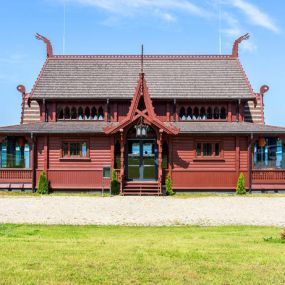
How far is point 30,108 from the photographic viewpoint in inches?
1204

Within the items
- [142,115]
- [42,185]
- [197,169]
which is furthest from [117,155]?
[197,169]

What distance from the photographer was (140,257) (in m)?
8.43

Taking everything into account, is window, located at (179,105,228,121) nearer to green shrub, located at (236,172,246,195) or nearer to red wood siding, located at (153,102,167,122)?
red wood siding, located at (153,102,167,122)

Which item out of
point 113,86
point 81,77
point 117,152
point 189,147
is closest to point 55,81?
point 81,77

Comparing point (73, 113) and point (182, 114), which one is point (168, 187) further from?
point (73, 113)

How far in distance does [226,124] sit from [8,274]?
22004 mm

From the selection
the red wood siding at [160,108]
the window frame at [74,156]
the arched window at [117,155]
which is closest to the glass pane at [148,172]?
the arched window at [117,155]

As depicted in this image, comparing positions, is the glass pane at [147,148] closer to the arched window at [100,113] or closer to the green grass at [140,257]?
the arched window at [100,113]

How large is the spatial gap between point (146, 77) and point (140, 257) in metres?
22.8

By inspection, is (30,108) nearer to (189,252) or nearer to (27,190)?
(27,190)

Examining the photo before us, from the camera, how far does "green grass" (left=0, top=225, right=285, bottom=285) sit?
22.9ft

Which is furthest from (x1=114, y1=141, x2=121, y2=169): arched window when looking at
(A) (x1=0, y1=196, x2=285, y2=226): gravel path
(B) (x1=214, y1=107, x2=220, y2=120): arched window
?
(B) (x1=214, y1=107, x2=220, y2=120): arched window

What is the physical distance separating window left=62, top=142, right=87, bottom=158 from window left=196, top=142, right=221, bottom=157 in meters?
6.53

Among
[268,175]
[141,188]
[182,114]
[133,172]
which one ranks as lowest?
[141,188]
